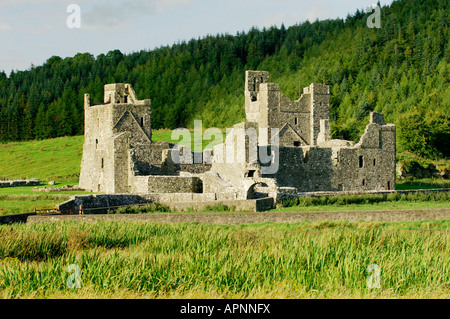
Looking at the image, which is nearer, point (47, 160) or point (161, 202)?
point (161, 202)

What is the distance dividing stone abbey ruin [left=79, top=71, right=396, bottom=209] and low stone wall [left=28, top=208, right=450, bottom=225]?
18.2 ft

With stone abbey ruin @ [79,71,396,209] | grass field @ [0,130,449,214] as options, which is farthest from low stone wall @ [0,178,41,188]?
stone abbey ruin @ [79,71,396,209]

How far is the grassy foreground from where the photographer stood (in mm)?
13336

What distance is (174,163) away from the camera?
37.1 metres

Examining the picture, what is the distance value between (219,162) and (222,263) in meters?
22.6

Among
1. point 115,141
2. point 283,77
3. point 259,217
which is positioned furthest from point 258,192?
point 283,77

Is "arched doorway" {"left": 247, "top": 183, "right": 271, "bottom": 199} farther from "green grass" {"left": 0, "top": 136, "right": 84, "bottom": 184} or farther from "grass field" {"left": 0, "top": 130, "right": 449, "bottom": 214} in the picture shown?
"green grass" {"left": 0, "top": 136, "right": 84, "bottom": 184}

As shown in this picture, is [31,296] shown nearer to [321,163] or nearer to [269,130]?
[321,163]

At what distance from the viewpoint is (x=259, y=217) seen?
25.2 metres

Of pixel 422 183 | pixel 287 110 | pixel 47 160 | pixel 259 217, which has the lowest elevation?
pixel 422 183

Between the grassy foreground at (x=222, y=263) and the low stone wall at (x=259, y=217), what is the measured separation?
4622 millimetres

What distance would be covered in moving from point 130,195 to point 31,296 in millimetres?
17628

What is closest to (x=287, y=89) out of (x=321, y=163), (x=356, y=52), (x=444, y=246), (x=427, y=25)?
(x=356, y=52)

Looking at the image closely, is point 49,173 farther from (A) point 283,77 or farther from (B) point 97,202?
(A) point 283,77
